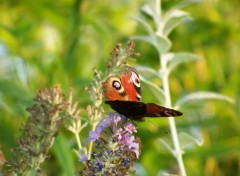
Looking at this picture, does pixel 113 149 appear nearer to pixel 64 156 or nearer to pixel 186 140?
pixel 186 140

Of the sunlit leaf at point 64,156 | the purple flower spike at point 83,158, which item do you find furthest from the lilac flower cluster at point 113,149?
the sunlit leaf at point 64,156

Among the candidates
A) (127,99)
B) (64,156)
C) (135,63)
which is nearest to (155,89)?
(127,99)

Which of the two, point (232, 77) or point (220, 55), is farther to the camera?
point (220, 55)

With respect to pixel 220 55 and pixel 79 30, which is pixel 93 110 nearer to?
pixel 79 30

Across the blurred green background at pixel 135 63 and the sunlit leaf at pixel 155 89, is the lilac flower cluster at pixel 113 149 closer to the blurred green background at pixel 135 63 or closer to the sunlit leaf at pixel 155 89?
the sunlit leaf at pixel 155 89

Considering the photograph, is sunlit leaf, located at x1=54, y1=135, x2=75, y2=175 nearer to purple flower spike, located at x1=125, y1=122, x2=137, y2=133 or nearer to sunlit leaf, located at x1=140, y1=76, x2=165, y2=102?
sunlit leaf, located at x1=140, y1=76, x2=165, y2=102

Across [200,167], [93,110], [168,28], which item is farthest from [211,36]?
[93,110]
